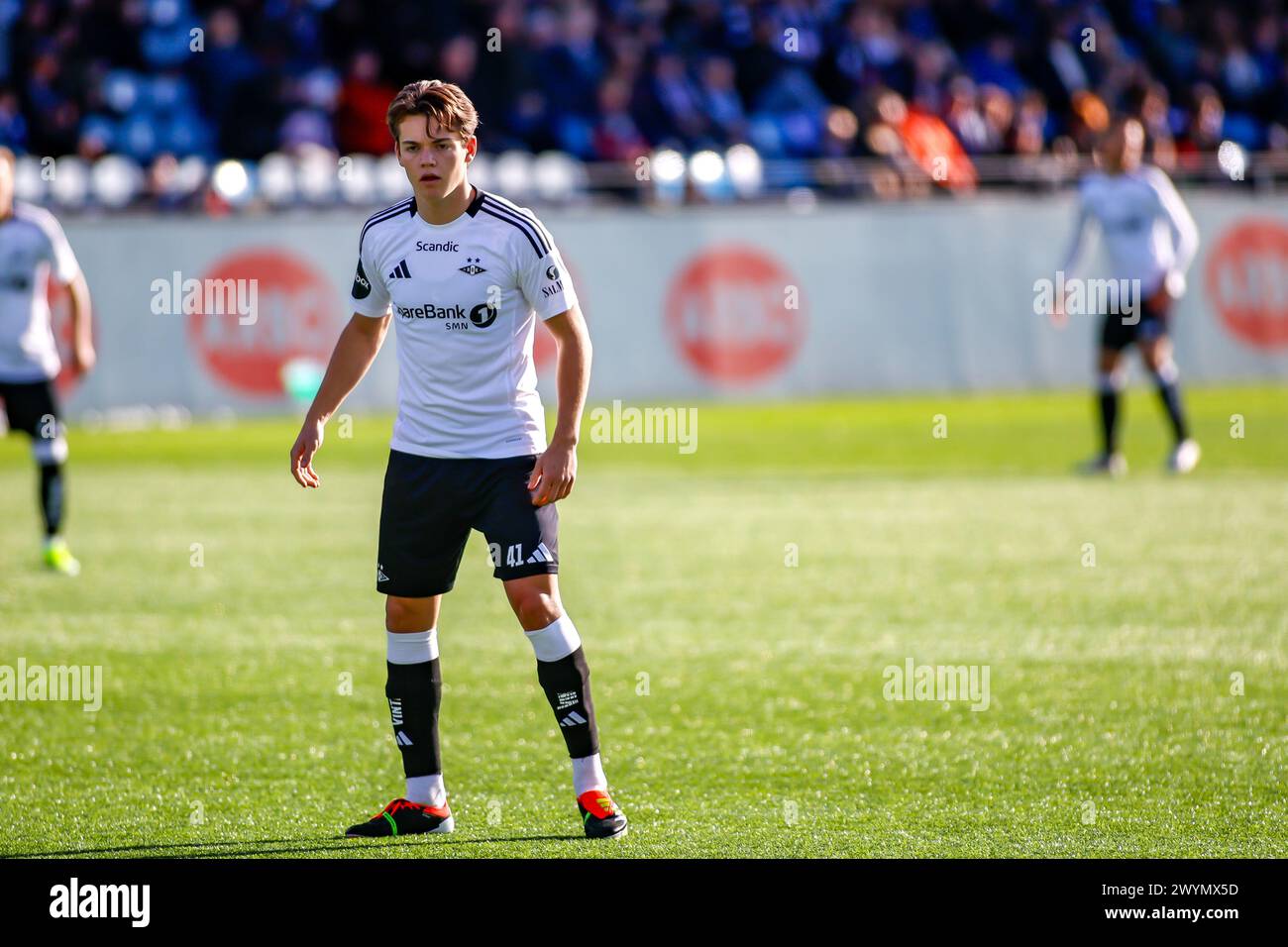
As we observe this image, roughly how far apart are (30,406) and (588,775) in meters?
6.51

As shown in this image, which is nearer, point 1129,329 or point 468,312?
point 468,312

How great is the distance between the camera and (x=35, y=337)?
1060cm

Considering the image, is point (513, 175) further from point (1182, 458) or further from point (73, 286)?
point (73, 286)

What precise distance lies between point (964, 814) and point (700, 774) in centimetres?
95

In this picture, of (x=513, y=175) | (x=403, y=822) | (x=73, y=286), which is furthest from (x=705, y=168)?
(x=403, y=822)

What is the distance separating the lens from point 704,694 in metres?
7.15

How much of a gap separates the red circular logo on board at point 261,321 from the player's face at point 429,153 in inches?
528

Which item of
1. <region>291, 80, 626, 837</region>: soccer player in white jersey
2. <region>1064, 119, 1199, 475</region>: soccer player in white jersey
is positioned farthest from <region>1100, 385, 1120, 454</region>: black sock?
<region>291, 80, 626, 837</region>: soccer player in white jersey

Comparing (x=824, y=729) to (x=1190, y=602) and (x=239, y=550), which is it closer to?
(x=1190, y=602)

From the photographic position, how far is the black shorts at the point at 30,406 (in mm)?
10594

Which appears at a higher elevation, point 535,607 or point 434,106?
point 434,106

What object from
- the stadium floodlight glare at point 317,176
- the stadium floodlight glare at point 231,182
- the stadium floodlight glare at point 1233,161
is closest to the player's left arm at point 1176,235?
the stadium floodlight glare at point 1233,161

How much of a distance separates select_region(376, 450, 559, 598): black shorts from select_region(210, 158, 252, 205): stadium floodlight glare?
46.8ft
